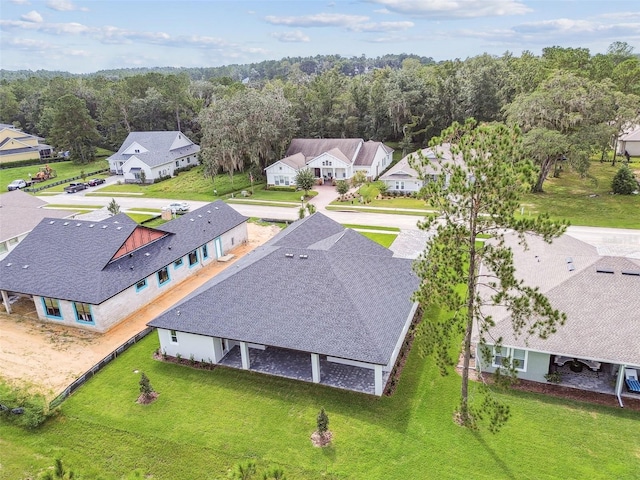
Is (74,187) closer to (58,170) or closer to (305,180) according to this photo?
(58,170)

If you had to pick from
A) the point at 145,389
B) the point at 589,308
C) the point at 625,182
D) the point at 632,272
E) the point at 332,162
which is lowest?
the point at 145,389

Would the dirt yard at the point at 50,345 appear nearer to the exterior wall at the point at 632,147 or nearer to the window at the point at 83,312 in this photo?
the window at the point at 83,312

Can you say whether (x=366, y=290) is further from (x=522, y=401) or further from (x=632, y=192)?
(x=632, y=192)

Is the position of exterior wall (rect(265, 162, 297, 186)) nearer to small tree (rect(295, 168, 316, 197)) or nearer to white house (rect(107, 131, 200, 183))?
small tree (rect(295, 168, 316, 197))

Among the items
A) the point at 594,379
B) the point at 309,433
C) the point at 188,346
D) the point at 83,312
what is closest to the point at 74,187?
the point at 83,312

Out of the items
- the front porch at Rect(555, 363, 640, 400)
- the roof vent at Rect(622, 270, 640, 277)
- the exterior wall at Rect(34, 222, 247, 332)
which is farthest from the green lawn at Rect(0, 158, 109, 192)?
the roof vent at Rect(622, 270, 640, 277)
